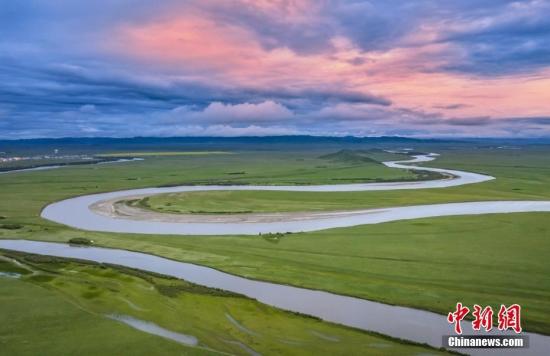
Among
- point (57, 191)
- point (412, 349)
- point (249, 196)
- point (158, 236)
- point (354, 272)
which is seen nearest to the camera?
point (412, 349)

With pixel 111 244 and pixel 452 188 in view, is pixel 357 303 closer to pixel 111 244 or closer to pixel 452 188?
pixel 111 244

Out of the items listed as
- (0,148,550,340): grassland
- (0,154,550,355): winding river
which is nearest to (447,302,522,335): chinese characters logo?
(0,154,550,355): winding river

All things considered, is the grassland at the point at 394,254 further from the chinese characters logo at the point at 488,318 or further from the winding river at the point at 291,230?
the winding river at the point at 291,230

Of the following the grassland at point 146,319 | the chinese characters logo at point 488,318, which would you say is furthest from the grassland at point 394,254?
the grassland at point 146,319

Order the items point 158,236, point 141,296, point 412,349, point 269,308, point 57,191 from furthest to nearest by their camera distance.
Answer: point 57,191
point 158,236
point 141,296
point 269,308
point 412,349

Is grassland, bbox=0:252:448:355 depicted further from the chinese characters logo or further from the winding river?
the chinese characters logo

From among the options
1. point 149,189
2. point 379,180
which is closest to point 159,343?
point 149,189

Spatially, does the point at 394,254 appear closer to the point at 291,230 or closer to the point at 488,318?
the point at 488,318
